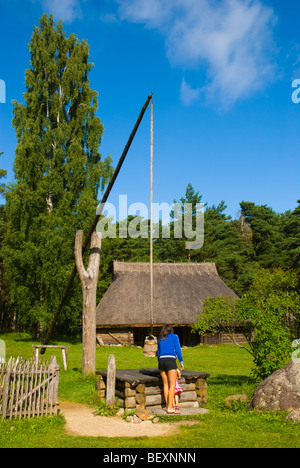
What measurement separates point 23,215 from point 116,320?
29.9ft

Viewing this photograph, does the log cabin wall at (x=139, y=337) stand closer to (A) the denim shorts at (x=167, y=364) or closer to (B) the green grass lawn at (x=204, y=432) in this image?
(B) the green grass lawn at (x=204, y=432)

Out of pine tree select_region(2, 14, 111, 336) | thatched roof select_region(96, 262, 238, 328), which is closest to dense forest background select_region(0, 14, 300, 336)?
pine tree select_region(2, 14, 111, 336)

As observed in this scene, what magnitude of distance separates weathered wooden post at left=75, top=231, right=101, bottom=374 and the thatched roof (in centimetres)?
1264

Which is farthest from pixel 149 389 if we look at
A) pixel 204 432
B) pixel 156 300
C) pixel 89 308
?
pixel 156 300

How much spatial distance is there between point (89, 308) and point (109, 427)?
6279 millimetres

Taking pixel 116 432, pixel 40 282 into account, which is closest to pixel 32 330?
pixel 40 282

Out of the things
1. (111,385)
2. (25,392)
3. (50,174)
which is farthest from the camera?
(50,174)

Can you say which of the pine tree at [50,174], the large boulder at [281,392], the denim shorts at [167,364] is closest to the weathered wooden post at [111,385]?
the denim shorts at [167,364]

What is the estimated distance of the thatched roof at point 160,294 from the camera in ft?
88.4

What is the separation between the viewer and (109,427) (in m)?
7.89

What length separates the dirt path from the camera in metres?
7.38

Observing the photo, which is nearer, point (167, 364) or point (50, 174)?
point (167, 364)

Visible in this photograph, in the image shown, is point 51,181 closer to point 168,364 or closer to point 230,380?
point 230,380
